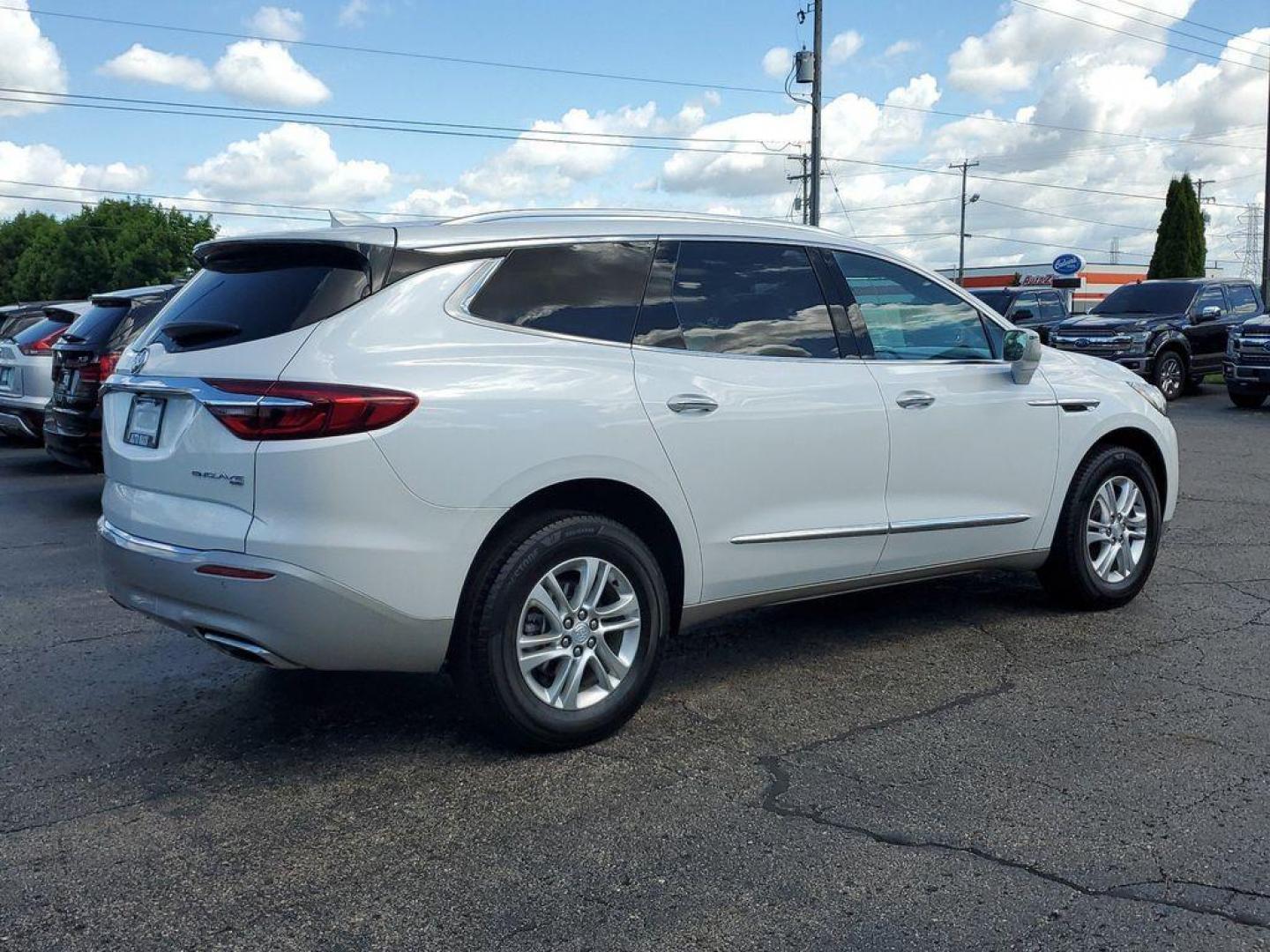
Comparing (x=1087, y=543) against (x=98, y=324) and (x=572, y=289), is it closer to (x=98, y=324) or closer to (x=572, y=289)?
(x=572, y=289)

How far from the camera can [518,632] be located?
13.5 ft

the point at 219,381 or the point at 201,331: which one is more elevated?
the point at 201,331

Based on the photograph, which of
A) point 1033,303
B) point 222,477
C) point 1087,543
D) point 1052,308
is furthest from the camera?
point 1052,308

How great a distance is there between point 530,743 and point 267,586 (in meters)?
1.03

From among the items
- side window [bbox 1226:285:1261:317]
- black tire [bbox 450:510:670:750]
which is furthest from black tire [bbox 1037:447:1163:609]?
side window [bbox 1226:285:1261:317]

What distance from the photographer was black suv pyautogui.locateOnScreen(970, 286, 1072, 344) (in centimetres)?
2283

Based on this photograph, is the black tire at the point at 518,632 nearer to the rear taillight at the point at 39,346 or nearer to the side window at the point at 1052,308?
the rear taillight at the point at 39,346

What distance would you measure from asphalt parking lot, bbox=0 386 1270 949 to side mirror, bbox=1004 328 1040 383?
119 centimetres

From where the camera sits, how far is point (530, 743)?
4223 millimetres

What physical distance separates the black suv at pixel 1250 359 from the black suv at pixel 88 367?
14.2 m

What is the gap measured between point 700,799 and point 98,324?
7935mm

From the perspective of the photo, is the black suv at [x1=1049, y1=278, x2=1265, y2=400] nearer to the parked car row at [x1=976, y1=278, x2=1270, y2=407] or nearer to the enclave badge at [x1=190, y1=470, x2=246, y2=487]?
the parked car row at [x1=976, y1=278, x2=1270, y2=407]

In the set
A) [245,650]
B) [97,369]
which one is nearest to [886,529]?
[245,650]

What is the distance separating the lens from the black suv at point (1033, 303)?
899 inches
